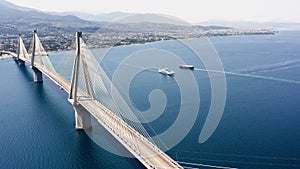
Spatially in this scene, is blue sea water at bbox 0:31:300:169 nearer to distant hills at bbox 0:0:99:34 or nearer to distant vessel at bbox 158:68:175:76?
distant vessel at bbox 158:68:175:76

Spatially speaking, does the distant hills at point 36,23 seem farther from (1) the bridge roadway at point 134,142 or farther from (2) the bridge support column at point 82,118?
(1) the bridge roadway at point 134,142

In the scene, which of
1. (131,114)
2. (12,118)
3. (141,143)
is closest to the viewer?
(141,143)

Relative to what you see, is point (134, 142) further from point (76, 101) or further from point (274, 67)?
point (274, 67)

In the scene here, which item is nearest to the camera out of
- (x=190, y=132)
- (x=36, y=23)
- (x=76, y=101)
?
(x=190, y=132)

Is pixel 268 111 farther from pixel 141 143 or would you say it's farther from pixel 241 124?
pixel 141 143

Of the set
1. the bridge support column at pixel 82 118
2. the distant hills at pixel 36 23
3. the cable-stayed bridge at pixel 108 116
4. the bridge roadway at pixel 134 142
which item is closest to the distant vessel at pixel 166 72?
the cable-stayed bridge at pixel 108 116

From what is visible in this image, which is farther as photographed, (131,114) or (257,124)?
(131,114)

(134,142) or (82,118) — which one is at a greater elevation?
(134,142)

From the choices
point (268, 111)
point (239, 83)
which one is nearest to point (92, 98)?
point (268, 111)

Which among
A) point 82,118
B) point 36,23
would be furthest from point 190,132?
point 36,23

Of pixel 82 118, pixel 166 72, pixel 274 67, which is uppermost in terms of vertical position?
pixel 274 67
